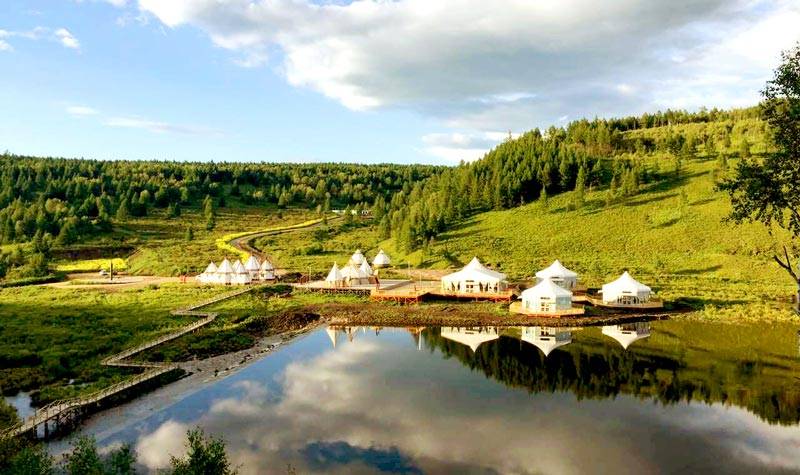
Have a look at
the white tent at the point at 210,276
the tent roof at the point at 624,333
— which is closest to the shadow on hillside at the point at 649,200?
the tent roof at the point at 624,333

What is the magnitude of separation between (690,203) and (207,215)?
106645 mm

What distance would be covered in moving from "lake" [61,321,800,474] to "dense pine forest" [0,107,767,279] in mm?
53922

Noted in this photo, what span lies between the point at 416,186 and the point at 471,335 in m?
103

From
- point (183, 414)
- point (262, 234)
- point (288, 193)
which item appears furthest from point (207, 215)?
point (183, 414)

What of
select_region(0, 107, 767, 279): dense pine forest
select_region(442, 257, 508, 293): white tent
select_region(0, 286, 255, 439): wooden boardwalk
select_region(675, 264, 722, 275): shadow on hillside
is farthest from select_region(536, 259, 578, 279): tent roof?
select_region(0, 286, 255, 439): wooden boardwalk

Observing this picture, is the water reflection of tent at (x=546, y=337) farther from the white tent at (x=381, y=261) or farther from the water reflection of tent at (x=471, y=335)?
the white tent at (x=381, y=261)

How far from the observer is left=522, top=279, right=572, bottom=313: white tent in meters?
50.4

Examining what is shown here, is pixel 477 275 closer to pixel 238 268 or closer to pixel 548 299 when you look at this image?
pixel 548 299

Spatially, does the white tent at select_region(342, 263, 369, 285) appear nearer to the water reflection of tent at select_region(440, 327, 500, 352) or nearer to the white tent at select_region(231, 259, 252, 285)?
the white tent at select_region(231, 259, 252, 285)

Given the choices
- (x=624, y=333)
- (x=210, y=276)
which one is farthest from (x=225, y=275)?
(x=624, y=333)

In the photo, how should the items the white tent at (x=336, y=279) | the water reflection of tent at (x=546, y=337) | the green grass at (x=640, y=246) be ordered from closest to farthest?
the water reflection of tent at (x=546, y=337), the green grass at (x=640, y=246), the white tent at (x=336, y=279)

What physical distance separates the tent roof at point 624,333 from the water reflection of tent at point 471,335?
9063 mm

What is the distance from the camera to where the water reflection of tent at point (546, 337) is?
135 feet

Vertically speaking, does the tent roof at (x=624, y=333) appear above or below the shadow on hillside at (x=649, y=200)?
below
